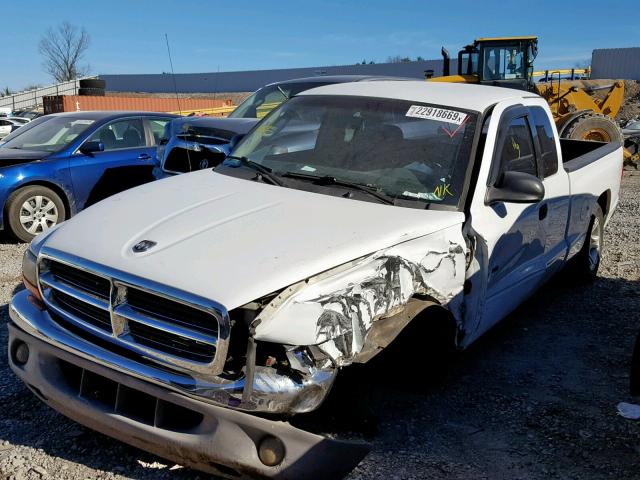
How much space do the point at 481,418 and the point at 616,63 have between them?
5071 cm

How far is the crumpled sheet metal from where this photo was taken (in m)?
2.45

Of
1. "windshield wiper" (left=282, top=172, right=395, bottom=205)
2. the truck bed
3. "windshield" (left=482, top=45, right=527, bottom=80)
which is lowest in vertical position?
the truck bed

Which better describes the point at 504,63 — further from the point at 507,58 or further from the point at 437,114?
the point at 437,114

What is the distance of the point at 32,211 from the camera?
7.64 metres

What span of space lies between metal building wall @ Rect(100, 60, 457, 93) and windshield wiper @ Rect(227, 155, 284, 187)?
48596mm

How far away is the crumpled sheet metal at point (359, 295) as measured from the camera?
8.04ft

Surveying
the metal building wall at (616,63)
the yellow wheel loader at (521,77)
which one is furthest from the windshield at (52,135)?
the metal building wall at (616,63)

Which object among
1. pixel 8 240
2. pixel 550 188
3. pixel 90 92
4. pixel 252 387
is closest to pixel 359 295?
pixel 252 387

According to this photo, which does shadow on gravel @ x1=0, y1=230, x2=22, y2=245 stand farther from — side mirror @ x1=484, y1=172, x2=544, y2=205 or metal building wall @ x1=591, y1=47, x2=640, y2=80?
metal building wall @ x1=591, y1=47, x2=640, y2=80

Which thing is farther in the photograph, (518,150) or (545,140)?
(545,140)

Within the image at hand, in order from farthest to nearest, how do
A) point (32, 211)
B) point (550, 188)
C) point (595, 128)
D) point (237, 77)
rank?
point (237, 77) → point (595, 128) → point (32, 211) → point (550, 188)

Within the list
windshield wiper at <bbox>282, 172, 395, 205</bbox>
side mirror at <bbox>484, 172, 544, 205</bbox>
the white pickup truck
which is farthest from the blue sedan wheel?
side mirror at <bbox>484, 172, 544, 205</bbox>

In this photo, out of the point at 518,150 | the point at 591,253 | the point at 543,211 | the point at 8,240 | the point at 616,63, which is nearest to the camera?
the point at 518,150

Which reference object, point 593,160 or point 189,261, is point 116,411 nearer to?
point 189,261
